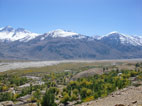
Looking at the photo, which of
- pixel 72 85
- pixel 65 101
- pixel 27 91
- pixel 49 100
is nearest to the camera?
pixel 49 100

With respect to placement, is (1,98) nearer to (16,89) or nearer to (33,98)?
(33,98)

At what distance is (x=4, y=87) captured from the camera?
7962cm

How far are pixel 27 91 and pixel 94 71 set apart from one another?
4925 centimetres

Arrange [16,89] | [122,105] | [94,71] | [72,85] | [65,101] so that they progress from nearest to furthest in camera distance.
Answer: [122,105] → [65,101] → [72,85] → [16,89] → [94,71]

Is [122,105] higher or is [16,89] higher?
[122,105]

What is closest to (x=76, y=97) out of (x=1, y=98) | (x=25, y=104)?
(x=25, y=104)

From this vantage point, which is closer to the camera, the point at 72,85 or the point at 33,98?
the point at 33,98

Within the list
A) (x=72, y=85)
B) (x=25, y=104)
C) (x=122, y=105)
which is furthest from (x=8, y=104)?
(x=122, y=105)

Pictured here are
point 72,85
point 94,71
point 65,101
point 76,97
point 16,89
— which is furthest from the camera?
point 94,71

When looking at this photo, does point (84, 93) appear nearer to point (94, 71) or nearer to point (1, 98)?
point (1, 98)

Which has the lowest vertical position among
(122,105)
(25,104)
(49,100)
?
(25,104)

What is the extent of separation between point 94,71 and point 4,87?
55033 mm

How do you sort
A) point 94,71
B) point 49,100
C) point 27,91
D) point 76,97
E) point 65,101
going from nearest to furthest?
point 49,100 < point 65,101 < point 76,97 < point 27,91 < point 94,71

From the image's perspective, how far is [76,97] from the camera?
58.1m
